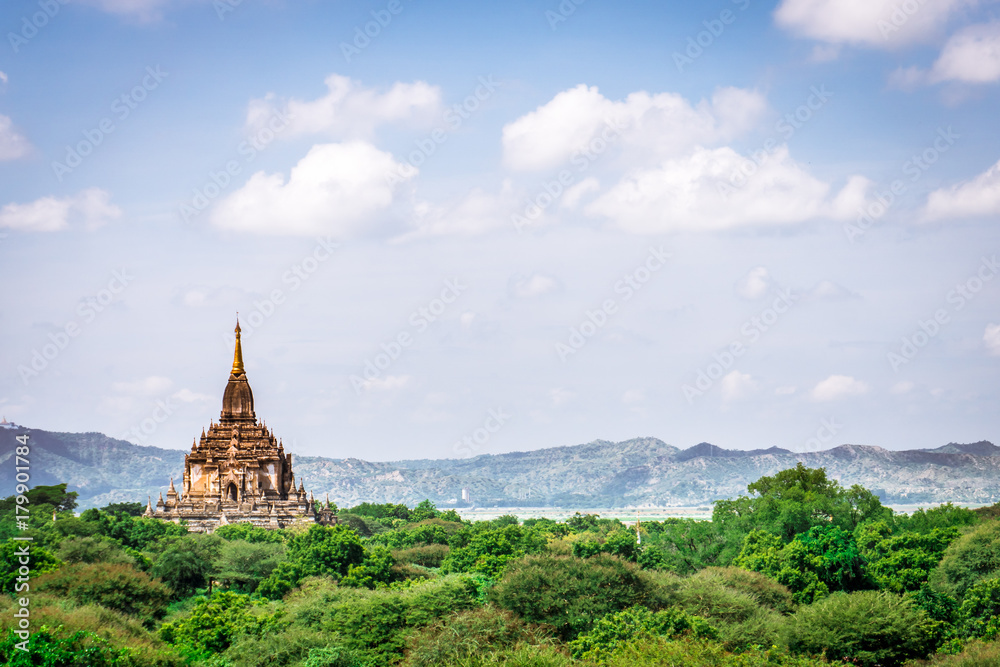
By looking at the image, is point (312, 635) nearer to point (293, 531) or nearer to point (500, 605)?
point (500, 605)

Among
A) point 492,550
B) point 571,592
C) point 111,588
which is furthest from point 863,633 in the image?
point 111,588

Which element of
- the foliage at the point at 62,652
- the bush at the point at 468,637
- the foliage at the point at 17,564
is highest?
the foliage at the point at 17,564

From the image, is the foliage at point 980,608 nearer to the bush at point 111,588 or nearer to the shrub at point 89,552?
the bush at point 111,588

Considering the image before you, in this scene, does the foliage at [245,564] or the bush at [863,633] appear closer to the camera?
the bush at [863,633]

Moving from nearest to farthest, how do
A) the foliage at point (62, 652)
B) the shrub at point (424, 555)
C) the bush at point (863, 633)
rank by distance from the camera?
the foliage at point (62, 652) → the bush at point (863, 633) → the shrub at point (424, 555)

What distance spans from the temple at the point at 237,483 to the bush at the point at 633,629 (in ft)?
203

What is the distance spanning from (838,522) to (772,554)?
84.7 ft

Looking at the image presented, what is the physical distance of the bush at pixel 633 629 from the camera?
5094 centimetres

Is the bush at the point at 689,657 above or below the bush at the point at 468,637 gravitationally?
below

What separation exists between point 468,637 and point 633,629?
738 cm

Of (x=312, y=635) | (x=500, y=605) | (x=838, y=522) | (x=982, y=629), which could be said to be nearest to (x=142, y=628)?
(x=312, y=635)

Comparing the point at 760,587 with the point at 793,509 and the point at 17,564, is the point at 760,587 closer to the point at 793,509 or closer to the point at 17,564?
the point at 793,509

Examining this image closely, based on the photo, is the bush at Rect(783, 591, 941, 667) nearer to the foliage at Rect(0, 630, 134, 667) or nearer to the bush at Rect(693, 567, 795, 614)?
the bush at Rect(693, 567, 795, 614)

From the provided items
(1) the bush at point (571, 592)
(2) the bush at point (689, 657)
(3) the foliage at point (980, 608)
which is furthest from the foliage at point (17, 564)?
(3) the foliage at point (980, 608)
